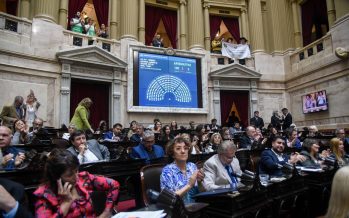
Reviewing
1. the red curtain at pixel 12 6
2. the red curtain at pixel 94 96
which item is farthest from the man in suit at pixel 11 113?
the red curtain at pixel 12 6

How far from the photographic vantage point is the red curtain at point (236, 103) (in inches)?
459

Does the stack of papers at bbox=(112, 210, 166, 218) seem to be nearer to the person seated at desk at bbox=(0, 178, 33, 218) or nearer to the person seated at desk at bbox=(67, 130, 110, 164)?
the person seated at desk at bbox=(0, 178, 33, 218)

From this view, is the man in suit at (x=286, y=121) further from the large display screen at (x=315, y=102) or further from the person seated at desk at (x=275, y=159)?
the person seated at desk at (x=275, y=159)

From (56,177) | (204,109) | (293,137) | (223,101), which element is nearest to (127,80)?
(204,109)

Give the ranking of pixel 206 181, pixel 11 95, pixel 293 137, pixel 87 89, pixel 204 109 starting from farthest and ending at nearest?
pixel 204 109, pixel 87 89, pixel 11 95, pixel 293 137, pixel 206 181

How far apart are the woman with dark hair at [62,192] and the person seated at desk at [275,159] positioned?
7.48 ft

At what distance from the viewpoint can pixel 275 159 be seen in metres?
3.47

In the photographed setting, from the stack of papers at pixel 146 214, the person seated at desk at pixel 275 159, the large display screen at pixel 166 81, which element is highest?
the large display screen at pixel 166 81

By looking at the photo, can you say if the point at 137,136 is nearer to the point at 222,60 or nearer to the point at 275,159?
the point at 275,159

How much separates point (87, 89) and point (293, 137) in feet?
23.1

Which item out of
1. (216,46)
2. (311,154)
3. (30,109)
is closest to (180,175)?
(311,154)

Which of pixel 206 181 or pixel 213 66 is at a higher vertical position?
pixel 213 66

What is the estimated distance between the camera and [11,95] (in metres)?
7.74

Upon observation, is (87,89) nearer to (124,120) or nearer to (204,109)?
(124,120)
